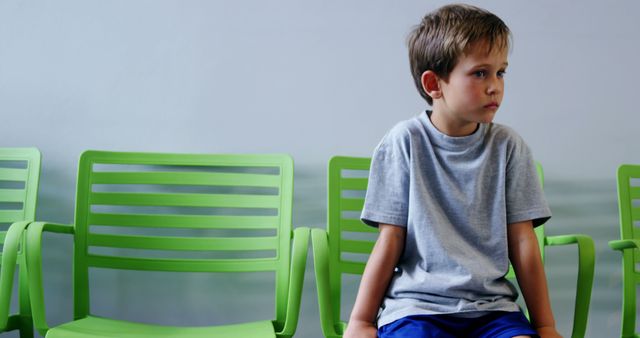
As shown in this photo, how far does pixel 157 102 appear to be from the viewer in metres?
2.42

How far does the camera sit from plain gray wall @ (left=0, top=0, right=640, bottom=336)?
95.3 inches

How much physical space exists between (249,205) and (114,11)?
883 millimetres

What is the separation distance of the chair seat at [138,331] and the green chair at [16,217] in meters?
0.21

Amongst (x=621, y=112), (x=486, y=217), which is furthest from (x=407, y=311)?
(x=621, y=112)

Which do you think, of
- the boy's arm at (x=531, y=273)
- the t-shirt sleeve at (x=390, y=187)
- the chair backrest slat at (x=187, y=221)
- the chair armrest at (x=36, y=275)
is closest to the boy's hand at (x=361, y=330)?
the t-shirt sleeve at (x=390, y=187)

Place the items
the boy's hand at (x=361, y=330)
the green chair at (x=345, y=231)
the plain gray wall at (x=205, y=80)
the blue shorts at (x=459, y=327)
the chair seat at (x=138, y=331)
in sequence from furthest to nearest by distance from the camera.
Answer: the plain gray wall at (x=205, y=80) → the green chair at (x=345, y=231) → the chair seat at (x=138, y=331) → the boy's hand at (x=361, y=330) → the blue shorts at (x=459, y=327)

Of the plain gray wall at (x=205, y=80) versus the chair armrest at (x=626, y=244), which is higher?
the plain gray wall at (x=205, y=80)

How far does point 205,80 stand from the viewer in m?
2.42

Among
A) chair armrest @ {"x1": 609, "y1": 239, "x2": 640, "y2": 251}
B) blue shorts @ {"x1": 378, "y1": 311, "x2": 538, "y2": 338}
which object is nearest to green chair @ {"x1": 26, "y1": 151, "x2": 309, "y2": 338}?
blue shorts @ {"x1": 378, "y1": 311, "x2": 538, "y2": 338}

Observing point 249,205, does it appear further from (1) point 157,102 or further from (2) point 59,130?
(2) point 59,130

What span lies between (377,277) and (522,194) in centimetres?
38

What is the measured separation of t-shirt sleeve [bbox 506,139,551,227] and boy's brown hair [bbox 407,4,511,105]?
0.25 metres

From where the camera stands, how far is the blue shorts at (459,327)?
1.36 meters

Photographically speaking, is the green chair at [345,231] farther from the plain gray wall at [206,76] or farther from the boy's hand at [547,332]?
the boy's hand at [547,332]
